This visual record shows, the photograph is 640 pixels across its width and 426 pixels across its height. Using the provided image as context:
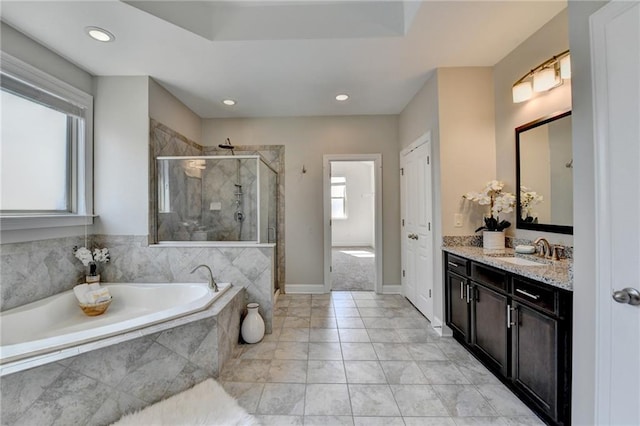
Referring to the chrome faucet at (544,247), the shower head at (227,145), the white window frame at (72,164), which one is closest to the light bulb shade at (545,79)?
the chrome faucet at (544,247)

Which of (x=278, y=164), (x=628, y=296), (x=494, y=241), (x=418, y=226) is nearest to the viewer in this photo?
(x=628, y=296)

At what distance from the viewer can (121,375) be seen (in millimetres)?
1604

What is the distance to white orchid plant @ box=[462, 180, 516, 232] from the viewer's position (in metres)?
2.29

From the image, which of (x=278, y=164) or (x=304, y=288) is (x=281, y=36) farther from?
(x=304, y=288)

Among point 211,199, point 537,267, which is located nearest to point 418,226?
point 537,267

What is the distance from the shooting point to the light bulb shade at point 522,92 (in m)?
2.14

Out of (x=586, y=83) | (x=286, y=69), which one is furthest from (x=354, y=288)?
(x=586, y=83)

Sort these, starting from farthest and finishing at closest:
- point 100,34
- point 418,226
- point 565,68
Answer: point 418,226 < point 100,34 < point 565,68

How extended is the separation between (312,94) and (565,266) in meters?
2.92

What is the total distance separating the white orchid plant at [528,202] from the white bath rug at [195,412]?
260 cm

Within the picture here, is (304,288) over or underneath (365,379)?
over

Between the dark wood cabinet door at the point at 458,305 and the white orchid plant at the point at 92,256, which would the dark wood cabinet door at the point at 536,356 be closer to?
the dark wood cabinet door at the point at 458,305

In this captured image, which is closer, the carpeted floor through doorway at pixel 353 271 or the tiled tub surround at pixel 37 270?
the tiled tub surround at pixel 37 270

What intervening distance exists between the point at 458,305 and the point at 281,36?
283 cm
